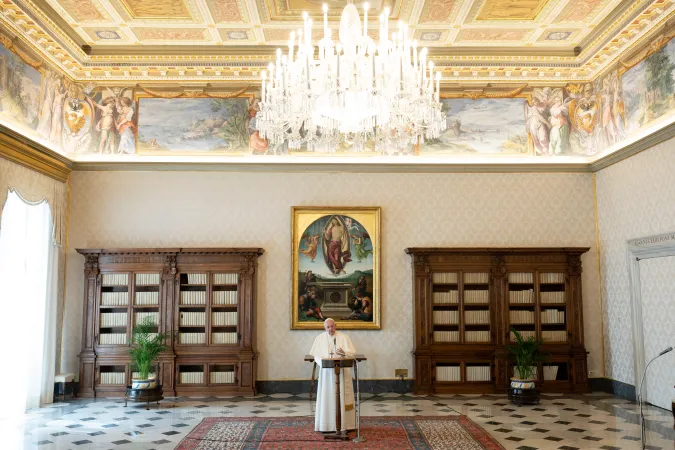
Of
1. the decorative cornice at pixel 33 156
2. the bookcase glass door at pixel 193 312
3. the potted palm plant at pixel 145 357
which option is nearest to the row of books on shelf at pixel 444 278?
the bookcase glass door at pixel 193 312

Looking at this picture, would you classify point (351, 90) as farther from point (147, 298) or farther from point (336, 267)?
point (147, 298)

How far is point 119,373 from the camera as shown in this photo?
478 inches

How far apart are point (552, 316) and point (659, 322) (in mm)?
2183

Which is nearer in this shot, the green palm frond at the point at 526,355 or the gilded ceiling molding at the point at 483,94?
the green palm frond at the point at 526,355

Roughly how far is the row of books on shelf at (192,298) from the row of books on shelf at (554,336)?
6967 mm

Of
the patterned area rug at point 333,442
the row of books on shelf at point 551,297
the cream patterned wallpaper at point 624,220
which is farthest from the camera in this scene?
the row of books on shelf at point 551,297

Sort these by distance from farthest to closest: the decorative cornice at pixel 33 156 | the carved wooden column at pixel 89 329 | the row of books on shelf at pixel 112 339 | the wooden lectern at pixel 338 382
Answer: the row of books on shelf at pixel 112 339
the carved wooden column at pixel 89 329
the decorative cornice at pixel 33 156
the wooden lectern at pixel 338 382

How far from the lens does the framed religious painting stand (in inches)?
499

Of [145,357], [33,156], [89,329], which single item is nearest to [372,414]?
[145,357]

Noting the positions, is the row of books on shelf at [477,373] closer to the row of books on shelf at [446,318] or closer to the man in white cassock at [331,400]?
the row of books on shelf at [446,318]

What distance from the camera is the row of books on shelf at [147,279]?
12398 millimetres

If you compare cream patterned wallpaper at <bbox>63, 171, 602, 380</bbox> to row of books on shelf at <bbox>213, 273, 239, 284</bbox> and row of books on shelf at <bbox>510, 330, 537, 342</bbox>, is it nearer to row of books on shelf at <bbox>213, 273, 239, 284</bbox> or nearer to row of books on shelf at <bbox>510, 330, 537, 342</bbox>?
row of books on shelf at <bbox>213, 273, 239, 284</bbox>

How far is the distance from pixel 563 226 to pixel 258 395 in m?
7.29

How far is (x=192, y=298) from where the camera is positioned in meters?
12.4
